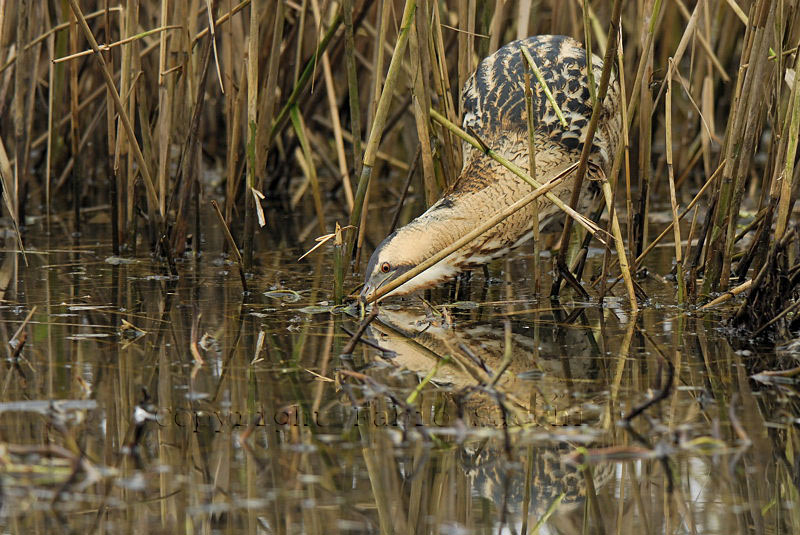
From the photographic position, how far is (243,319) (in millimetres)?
4652

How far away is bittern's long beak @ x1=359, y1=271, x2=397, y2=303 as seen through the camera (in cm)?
471

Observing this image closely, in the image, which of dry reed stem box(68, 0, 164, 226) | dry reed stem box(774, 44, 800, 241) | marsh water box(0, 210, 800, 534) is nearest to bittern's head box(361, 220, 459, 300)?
marsh water box(0, 210, 800, 534)

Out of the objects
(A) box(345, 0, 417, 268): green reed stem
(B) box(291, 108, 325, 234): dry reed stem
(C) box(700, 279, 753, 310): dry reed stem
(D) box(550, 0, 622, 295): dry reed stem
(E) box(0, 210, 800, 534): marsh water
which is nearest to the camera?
(E) box(0, 210, 800, 534): marsh water

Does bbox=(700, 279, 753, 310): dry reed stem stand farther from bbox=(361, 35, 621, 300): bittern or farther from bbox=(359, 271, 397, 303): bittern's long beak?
bbox=(359, 271, 397, 303): bittern's long beak

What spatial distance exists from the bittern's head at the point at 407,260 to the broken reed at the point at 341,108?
6.2 inches

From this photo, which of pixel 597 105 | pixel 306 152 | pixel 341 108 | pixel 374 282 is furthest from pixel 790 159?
pixel 341 108

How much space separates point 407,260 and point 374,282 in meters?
0.17

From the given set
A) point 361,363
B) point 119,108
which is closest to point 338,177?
point 119,108

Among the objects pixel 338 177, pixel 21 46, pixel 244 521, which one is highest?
pixel 21 46

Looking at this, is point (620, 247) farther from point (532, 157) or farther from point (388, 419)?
point (388, 419)

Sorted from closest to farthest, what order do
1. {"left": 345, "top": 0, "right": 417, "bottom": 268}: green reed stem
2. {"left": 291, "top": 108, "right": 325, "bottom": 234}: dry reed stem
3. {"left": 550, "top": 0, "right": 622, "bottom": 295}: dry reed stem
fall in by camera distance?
{"left": 550, "top": 0, "right": 622, "bottom": 295}: dry reed stem
{"left": 345, "top": 0, "right": 417, "bottom": 268}: green reed stem
{"left": 291, "top": 108, "right": 325, "bottom": 234}: dry reed stem

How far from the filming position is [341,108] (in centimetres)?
820

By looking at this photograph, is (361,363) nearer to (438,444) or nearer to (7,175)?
(438,444)

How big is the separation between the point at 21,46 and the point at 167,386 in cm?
289
